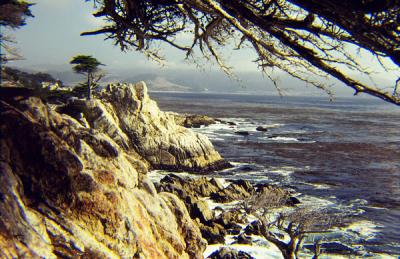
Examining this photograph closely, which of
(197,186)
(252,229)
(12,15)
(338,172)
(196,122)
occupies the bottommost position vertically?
(338,172)

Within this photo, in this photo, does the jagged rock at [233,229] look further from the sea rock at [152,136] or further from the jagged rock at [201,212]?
the sea rock at [152,136]

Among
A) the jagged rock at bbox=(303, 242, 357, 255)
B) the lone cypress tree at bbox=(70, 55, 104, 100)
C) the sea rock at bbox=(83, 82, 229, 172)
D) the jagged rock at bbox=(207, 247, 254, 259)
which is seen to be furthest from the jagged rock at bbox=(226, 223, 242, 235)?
the lone cypress tree at bbox=(70, 55, 104, 100)

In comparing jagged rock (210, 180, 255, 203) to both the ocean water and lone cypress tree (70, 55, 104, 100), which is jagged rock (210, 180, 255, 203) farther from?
lone cypress tree (70, 55, 104, 100)

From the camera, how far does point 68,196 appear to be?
543cm

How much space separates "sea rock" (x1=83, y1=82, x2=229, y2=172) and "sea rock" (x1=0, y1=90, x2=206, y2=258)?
19751 mm

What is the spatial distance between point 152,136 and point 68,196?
932 inches

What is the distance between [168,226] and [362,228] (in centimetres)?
1339

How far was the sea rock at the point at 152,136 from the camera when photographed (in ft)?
93.1

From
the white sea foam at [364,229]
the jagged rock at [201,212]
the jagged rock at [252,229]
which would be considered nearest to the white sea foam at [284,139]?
the white sea foam at [364,229]

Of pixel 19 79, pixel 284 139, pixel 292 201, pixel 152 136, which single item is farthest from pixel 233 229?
pixel 284 139

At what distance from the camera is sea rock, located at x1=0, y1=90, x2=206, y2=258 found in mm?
4742

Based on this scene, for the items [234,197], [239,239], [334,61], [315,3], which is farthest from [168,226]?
[234,197]

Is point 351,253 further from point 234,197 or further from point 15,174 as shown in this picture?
point 15,174

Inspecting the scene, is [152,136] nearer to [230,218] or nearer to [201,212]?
[201,212]
